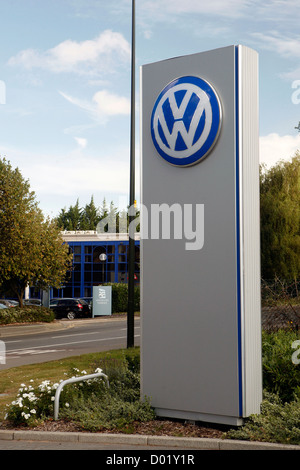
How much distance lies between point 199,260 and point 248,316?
912 millimetres

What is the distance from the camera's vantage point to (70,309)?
3528 cm

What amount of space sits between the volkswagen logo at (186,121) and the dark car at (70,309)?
1134 inches

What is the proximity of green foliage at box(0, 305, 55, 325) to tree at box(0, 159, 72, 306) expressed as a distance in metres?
1.54

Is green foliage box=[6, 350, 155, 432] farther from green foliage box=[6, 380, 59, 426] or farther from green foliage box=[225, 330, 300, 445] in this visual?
green foliage box=[225, 330, 300, 445]

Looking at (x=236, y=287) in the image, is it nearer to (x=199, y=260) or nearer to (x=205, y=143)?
(x=199, y=260)

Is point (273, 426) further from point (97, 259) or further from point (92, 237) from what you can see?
point (92, 237)

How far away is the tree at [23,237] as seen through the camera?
25750 mm

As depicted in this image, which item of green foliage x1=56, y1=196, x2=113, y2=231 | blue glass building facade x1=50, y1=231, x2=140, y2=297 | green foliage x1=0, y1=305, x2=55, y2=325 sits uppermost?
green foliage x1=56, y1=196, x2=113, y2=231

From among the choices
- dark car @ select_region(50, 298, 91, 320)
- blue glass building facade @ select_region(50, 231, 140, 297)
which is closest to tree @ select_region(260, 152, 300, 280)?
dark car @ select_region(50, 298, 91, 320)

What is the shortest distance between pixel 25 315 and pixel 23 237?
440 centimetres

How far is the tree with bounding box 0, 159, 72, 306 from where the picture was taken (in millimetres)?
25750

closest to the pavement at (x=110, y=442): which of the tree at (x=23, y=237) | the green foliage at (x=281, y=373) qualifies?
the green foliage at (x=281, y=373)

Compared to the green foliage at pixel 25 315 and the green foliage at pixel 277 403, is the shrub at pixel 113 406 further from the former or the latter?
the green foliage at pixel 25 315
